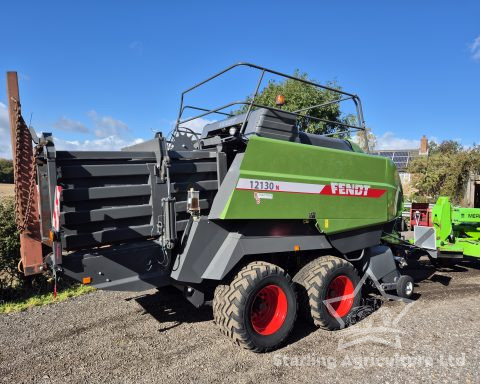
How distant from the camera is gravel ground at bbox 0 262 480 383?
3500mm

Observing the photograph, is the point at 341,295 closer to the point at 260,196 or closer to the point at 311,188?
the point at 311,188

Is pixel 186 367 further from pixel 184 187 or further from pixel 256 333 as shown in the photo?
pixel 184 187

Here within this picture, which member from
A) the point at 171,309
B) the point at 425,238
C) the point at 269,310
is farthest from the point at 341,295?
the point at 425,238

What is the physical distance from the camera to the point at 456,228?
8070mm

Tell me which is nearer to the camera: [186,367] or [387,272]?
[186,367]

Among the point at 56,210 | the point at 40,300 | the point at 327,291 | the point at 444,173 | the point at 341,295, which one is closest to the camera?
the point at 56,210

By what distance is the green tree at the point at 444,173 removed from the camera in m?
19.4

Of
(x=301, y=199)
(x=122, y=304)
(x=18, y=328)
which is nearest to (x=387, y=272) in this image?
(x=301, y=199)

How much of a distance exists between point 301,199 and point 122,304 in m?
2.99

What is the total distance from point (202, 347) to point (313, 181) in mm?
2186

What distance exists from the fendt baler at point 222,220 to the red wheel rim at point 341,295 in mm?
14

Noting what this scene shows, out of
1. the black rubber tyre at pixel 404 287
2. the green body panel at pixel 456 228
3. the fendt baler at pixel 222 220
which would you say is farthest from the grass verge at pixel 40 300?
the green body panel at pixel 456 228

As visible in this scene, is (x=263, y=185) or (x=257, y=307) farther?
(x=257, y=307)

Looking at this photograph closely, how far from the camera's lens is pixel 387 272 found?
5469 mm
